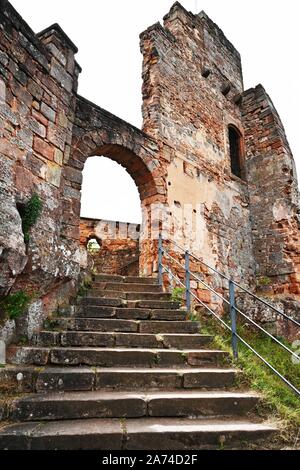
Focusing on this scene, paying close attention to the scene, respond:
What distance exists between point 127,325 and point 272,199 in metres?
6.23

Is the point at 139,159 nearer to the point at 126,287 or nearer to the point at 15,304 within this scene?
the point at 126,287

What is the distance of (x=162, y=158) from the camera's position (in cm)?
684

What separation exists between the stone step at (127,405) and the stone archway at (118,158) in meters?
2.42

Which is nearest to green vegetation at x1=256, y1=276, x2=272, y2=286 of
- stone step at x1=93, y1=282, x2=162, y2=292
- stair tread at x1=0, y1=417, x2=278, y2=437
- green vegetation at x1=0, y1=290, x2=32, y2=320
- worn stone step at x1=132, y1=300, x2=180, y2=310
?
stone step at x1=93, y1=282, x2=162, y2=292

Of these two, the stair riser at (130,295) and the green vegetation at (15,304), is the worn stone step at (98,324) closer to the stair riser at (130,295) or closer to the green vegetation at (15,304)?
the green vegetation at (15,304)

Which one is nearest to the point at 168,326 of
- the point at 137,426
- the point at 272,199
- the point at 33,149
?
the point at 137,426

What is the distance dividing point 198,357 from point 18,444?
6.72ft

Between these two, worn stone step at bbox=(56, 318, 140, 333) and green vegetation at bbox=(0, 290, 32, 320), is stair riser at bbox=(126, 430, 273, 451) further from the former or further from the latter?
green vegetation at bbox=(0, 290, 32, 320)

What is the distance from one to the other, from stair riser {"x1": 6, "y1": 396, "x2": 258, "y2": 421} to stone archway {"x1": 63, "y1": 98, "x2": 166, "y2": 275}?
247 cm

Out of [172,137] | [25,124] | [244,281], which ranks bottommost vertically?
[244,281]

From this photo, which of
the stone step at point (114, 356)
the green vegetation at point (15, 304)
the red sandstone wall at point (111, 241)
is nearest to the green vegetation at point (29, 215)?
the green vegetation at point (15, 304)

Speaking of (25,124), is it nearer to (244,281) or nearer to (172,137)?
(172,137)
